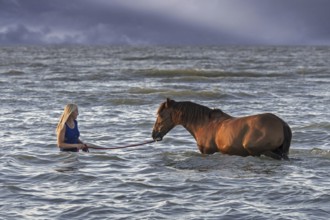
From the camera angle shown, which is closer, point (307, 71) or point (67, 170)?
point (67, 170)

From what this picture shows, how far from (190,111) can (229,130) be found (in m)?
1.11

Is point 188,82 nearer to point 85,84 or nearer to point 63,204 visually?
point 85,84

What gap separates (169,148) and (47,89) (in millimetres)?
17739

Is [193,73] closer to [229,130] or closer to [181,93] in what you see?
[181,93]

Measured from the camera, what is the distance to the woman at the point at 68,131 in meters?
13.2

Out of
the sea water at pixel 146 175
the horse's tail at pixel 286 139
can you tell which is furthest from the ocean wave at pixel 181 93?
the horse's tail at pixel 286 139

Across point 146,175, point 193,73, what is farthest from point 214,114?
point 193,73

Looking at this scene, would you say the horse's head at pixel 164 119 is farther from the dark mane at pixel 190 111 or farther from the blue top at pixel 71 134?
the blue top at pixel 71 134

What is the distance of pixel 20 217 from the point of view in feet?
28.6

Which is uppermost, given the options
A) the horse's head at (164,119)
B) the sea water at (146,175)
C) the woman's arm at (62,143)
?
the horse's head at (164,119)

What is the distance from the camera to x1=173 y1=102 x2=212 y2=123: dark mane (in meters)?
13.3

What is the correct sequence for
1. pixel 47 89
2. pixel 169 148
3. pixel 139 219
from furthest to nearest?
1. pixel 47 89
2. pixel 169 148
3. pixel 139 219

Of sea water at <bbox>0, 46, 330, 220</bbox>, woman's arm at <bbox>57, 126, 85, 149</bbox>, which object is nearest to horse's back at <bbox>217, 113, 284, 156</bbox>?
sea water at <bbox>0, 46, 330, 220</bbox>

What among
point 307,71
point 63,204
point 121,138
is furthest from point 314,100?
point 307,71
